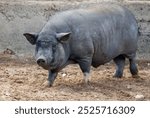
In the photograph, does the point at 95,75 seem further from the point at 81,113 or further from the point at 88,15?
the point at 81,113

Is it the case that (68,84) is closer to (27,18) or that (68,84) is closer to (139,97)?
(139,97)

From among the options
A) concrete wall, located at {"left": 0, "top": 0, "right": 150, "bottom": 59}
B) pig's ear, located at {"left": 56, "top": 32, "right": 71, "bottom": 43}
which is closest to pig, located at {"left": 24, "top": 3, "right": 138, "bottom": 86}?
pig's ear, located at {"left": 56, "top": 32, "right": 71, "bottom": 43}

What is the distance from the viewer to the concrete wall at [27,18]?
416 inches

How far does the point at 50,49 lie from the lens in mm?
7668

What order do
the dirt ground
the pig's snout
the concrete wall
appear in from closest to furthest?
the pig's snout
the dirt ground
the concrete wall

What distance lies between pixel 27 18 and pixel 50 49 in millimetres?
3046

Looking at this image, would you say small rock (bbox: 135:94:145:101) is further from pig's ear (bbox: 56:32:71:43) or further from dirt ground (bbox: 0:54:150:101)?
pig's ear (bbox: 56:32:71:43)

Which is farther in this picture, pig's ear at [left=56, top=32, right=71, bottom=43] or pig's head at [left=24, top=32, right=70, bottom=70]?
pig's ear at [left=56, top=32, right=71, bottom=43]

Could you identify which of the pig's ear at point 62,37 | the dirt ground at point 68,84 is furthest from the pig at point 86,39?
the dirt ground at point 68,84

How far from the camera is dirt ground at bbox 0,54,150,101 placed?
7.66m

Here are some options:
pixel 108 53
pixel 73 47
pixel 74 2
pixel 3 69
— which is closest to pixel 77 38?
pixel 73 47

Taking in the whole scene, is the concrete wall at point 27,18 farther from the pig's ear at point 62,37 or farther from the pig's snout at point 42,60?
the pig's snout at point 42,60

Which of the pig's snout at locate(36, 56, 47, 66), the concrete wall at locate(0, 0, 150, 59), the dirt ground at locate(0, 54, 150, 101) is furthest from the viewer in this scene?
the concrete wall at locate(0, 0, 150, 59)

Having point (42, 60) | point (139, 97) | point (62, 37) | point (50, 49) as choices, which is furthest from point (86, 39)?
point (139, 97)
